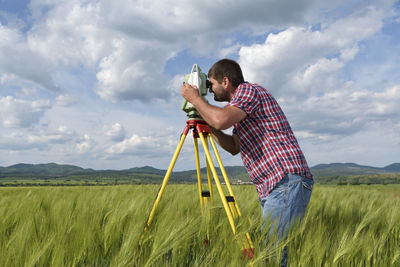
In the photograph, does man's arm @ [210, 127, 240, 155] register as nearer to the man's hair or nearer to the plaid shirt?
the plaid shirt

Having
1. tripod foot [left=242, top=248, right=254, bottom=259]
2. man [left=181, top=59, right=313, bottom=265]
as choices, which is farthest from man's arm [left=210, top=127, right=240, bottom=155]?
tripod foot [left=242, top=248, right=254, bottom=259]

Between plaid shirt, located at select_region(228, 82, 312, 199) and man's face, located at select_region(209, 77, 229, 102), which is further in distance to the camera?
man's face, located at select_region(209, 77, 229, 102)

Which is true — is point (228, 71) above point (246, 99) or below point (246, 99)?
above

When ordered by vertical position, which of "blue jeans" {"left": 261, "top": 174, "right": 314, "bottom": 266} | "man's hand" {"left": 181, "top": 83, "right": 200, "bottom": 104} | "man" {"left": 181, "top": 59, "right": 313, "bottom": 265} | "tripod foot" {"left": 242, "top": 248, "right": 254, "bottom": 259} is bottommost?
"tripod foot" {"left": 242, "top": 248, "right": 254, "bottom": 259}

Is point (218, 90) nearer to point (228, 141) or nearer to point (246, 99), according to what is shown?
point (246, 99)

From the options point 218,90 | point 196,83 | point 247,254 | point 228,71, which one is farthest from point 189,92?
point 247,254

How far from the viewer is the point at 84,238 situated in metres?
1.83

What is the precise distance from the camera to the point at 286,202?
6.81 ft

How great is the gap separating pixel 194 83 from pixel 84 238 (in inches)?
55.8

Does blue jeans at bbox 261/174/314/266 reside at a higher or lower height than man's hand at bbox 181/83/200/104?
lower

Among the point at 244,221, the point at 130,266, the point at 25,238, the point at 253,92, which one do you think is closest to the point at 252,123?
the point at 253,92

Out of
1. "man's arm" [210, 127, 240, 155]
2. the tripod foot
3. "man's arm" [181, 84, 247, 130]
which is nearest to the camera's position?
the tripod foot

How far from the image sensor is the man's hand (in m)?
2.15

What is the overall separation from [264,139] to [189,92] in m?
0.72
